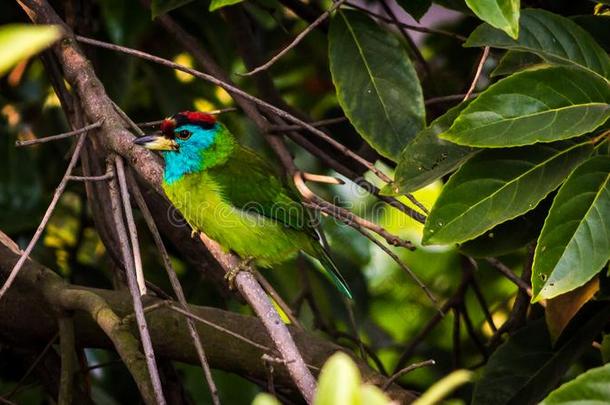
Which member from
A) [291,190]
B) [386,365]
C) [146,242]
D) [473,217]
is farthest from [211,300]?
[473,217]

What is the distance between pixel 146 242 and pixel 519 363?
1.83m

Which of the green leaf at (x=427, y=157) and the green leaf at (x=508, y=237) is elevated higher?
the green leaf at (x=427, y=157)

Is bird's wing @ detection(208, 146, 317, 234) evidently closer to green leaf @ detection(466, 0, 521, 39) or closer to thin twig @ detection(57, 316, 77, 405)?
thin twig @ detection(57, 316, 77, 405)

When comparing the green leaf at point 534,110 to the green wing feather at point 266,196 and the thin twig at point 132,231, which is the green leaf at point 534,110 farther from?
the green wing feather at point 266,196

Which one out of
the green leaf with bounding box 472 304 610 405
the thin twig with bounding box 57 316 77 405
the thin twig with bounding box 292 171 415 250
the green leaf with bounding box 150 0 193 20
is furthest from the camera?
the green leaf with bounding box 150 0 193 20

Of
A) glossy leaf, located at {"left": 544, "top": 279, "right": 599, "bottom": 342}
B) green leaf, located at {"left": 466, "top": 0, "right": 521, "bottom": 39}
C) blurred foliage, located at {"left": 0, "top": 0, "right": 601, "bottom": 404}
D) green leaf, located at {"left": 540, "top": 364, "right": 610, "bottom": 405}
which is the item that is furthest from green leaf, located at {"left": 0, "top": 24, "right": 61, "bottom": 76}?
blurred foliage, located at {"left": 0, "top": 0, "right": 601, "bottom": 404}

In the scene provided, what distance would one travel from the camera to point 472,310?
474 centimetres

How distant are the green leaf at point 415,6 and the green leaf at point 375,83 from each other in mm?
101

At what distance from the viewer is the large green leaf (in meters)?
2.15

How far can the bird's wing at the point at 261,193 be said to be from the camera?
3455 millimetres

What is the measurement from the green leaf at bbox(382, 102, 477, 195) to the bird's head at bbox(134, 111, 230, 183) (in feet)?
3.22

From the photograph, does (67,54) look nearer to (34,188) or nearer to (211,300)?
(34,188)

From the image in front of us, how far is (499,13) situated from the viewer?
2.11 m

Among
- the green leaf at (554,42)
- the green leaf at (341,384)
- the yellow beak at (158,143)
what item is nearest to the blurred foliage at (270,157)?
the yellow beak at (158,143)
